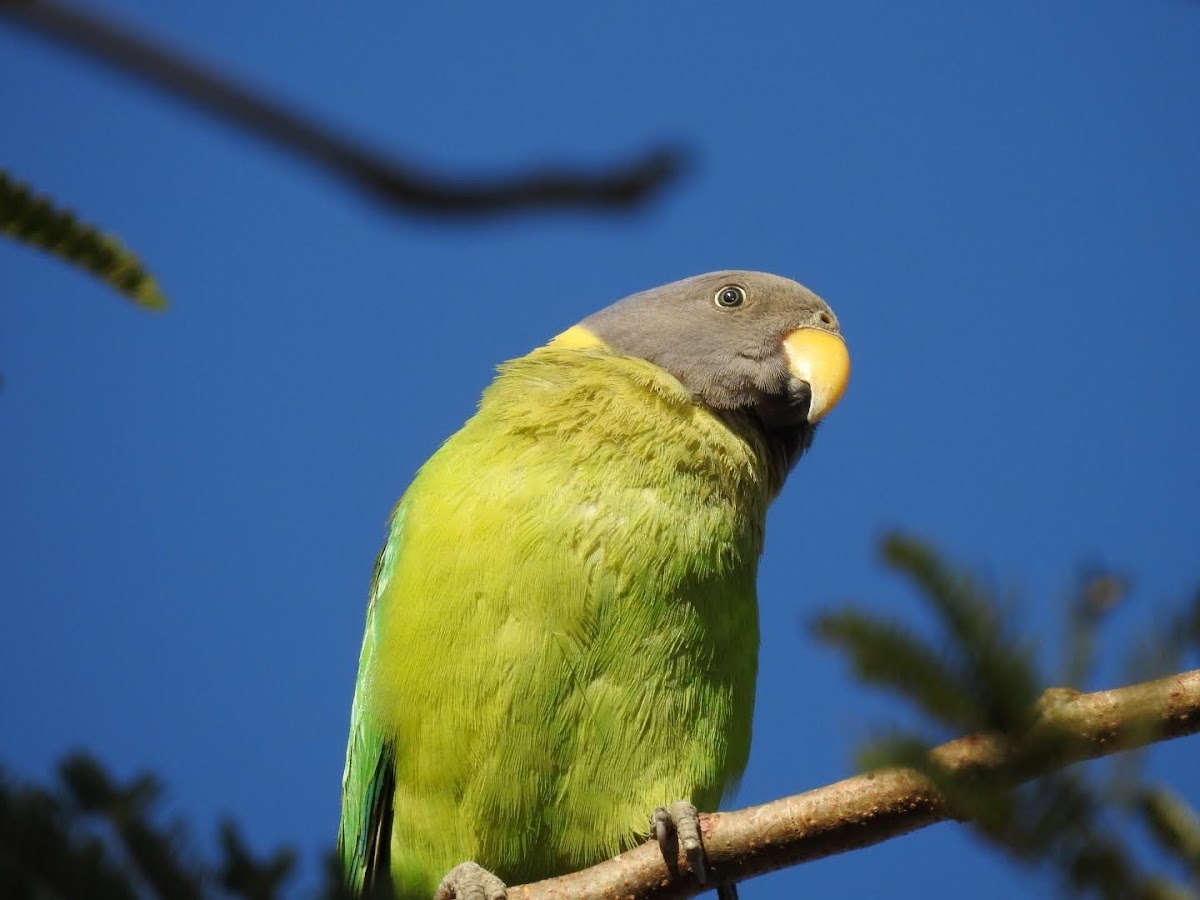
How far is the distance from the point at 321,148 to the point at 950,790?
1.13 meters

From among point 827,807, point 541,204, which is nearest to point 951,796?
point 541,204

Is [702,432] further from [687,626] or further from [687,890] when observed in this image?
[687,890]

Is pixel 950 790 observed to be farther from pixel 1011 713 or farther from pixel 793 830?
pixel 793 830

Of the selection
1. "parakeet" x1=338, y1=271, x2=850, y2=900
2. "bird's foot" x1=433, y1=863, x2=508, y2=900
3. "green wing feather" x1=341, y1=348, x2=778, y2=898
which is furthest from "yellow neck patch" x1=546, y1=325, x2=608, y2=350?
"bird's foot" x1=433, y1=863, x2=508, y2=900

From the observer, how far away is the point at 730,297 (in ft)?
19.1

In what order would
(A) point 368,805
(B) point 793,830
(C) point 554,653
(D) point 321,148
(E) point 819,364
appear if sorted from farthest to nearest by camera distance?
(E) point 819,364, (A) point 368,805, (C) point 554,653, (B) point 793,830, (D) point 321,148

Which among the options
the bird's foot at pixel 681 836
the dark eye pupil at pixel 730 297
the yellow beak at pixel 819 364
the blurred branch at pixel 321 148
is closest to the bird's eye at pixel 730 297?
the dark eye pupil at pixel 730 297

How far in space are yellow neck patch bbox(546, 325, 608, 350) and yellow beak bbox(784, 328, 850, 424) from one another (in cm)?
86

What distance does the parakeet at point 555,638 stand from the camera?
4.39m

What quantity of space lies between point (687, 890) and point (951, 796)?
2.29 meters

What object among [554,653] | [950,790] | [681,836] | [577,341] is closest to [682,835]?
[681,836]

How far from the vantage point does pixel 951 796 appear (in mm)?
1585

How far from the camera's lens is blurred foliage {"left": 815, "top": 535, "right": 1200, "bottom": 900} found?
1.44 m

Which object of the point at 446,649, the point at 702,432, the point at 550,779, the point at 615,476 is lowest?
the point at 550,779
